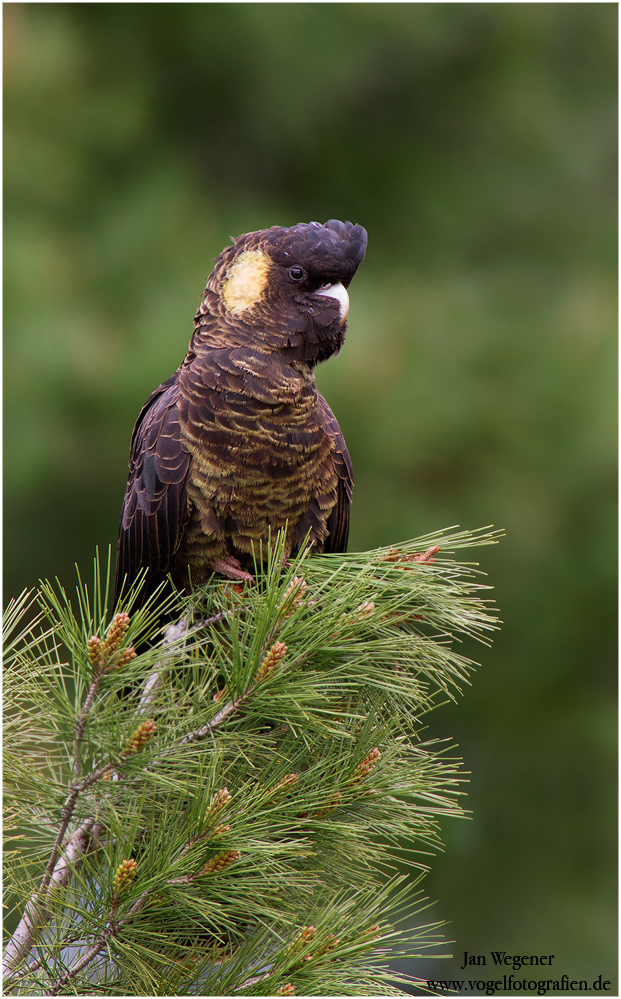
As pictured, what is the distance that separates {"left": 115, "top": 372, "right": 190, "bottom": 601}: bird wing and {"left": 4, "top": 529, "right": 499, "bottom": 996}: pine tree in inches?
22.1

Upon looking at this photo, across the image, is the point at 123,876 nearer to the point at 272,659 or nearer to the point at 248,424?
the point at 272,659

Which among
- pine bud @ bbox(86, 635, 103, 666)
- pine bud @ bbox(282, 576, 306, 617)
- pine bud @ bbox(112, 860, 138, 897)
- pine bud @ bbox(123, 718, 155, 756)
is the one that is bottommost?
pine bud @ bbox(112, 860, 138, 897)

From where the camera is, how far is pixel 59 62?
542cm

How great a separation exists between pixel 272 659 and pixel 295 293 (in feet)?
3.92

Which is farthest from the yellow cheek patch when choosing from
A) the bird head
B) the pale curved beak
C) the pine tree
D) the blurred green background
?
the blurred green background

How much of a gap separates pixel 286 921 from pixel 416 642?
0.60 metres

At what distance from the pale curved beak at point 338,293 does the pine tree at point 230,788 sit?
83cm

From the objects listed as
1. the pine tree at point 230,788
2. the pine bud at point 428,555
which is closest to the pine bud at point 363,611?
the pine tree at point 230,788

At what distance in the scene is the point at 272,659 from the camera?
67.0 inches

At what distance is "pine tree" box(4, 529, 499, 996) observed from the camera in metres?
1.60

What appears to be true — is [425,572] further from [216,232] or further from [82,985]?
[216,232]

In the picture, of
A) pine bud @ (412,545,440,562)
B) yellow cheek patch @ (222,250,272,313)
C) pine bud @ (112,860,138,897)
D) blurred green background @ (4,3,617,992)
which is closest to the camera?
pine bud @ (112,860,138,897)

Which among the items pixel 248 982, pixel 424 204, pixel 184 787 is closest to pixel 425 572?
pixel 184 787

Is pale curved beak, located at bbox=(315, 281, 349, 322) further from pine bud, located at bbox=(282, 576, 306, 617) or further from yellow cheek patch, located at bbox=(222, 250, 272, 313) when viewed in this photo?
pine bud, located at bbox=(282, 576, 306, 617)
